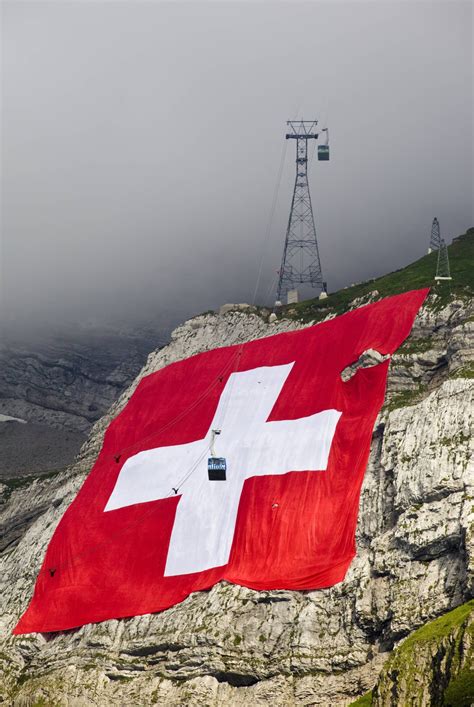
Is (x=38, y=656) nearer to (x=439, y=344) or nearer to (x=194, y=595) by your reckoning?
(x=194, y=595)

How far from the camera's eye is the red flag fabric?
3152 inches

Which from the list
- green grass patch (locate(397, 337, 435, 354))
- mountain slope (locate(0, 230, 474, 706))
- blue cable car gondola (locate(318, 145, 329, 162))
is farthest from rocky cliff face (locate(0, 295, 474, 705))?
blue cable car gondola (locate(318, 145, 329, 162))

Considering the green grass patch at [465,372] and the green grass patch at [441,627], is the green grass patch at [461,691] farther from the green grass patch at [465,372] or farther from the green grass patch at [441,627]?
the green grass patch at [465,372]

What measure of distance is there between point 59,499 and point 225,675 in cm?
4108

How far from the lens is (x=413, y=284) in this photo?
108562mm

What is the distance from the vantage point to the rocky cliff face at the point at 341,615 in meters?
67.9

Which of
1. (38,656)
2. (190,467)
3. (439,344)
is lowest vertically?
(38,656)

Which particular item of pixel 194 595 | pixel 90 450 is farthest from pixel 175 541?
pixel 90 450

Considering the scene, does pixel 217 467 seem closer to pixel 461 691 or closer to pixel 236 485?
pixel 236 485

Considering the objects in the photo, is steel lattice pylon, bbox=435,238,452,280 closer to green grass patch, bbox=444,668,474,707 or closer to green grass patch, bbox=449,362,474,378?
green grass patch, bbox=449,362,474,378

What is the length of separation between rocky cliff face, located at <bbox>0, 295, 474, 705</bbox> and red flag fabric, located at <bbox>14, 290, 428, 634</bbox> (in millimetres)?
1675

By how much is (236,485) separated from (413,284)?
3433 cm

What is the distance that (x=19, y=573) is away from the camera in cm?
9825

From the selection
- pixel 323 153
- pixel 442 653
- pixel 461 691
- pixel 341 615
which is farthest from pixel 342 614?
pixel 323 153
